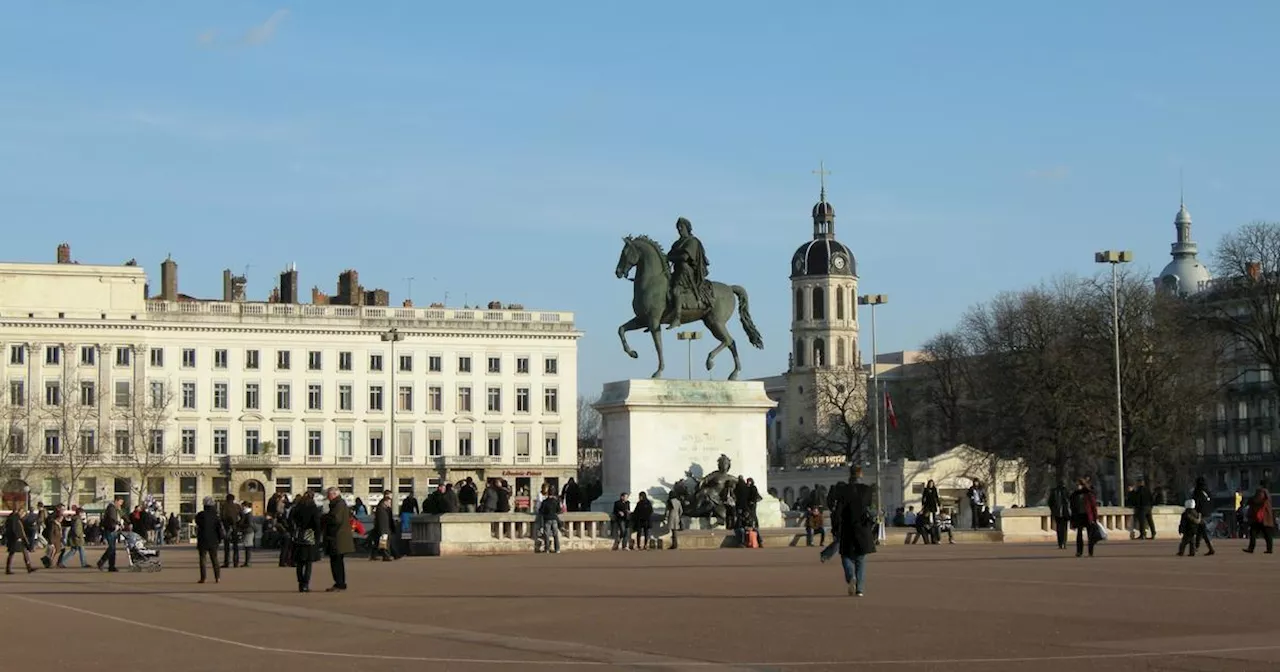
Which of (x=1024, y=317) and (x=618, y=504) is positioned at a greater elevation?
(x=1024, y=317)

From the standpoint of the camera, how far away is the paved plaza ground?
17.0m

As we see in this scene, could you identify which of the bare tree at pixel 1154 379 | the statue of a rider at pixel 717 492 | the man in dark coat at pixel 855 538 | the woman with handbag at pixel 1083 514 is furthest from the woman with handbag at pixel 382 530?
the bare tree at pixel 1154 379

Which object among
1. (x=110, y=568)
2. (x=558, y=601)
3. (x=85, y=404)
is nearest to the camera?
(x=558, y=601)

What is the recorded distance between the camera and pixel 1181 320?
91688 millimetres

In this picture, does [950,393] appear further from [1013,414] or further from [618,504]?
[618,504]

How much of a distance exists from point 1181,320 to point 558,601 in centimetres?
7211

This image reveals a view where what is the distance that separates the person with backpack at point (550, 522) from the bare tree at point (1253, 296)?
54.3m

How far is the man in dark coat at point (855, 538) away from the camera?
936 inches

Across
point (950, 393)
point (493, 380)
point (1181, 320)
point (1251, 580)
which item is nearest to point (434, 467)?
point (493, 380)

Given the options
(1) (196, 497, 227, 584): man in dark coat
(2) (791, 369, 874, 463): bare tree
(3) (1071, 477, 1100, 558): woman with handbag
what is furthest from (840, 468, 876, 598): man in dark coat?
(2) (791, 369, 874, 463): bare tree

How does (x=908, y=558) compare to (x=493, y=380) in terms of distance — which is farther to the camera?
(x=493, y=380)

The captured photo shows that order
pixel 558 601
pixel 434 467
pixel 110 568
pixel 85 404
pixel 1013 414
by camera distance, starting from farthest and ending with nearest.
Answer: pixel 434 467, pixel 85 404, pixel 1013 414, pixel 110 568, pixel 558 601

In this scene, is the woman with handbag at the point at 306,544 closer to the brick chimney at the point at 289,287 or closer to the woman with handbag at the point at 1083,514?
the woman with handbag at the point at 1083,514

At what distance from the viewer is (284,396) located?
125 m
